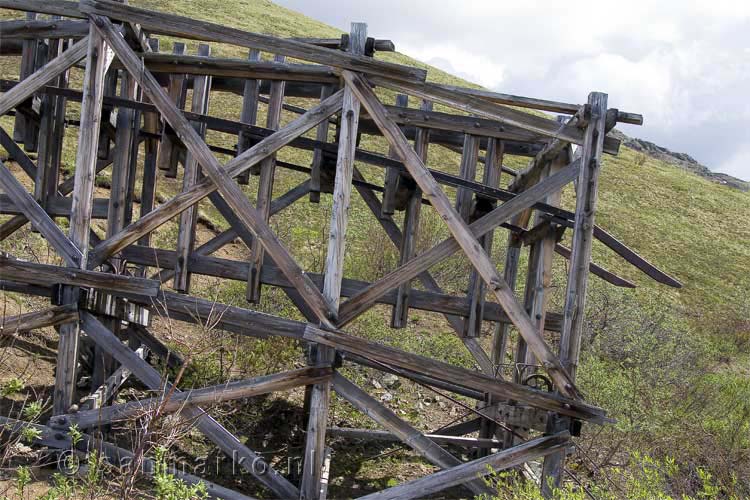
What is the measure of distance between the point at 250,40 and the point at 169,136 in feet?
5.90

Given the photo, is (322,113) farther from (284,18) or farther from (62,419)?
(284,18)

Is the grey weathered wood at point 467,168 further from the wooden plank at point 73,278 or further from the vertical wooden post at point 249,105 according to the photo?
the wooden plank at point 73,278

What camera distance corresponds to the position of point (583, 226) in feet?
22.1

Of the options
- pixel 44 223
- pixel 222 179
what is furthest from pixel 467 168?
pixel 44 223

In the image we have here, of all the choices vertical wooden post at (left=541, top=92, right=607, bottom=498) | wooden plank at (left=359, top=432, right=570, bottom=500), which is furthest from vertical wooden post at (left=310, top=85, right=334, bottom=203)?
wooden plank at (left=359, top=432, right=570, bottom=500)

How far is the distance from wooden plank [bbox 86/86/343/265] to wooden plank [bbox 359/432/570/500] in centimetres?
294

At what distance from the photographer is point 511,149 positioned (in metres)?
8.37

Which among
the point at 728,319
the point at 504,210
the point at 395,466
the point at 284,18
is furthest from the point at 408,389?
the point at 284,18

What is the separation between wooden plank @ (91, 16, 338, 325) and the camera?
6.42m

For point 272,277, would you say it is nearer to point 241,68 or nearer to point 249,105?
point 249,105

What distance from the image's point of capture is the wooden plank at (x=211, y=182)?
255 inches

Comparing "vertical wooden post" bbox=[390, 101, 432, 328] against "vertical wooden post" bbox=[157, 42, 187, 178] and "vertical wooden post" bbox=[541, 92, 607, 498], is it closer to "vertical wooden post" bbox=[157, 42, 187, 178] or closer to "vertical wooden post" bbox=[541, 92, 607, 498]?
"vertical wooden post" bbox=[541, 92, 607, 498]

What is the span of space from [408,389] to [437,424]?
0.80 metres

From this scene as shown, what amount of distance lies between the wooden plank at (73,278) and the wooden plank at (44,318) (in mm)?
234
